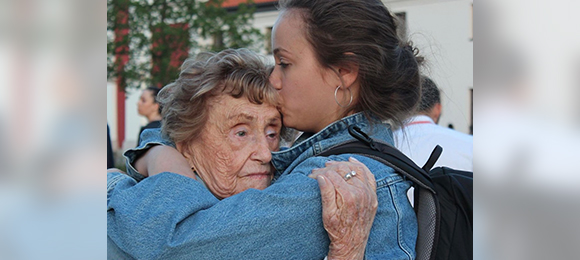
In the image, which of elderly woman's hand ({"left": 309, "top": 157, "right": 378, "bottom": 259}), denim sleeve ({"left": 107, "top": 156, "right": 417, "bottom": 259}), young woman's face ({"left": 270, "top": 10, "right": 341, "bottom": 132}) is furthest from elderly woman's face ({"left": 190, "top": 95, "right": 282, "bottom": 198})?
elderly woman's hand ({"left": 309, "top": 157, "right": 378, "bottom": 259})

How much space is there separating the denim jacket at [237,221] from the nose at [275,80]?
44 centimetres

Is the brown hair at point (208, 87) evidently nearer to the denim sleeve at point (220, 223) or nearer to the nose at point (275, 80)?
the nose at point (275, 80)

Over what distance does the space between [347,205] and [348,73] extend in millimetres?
577

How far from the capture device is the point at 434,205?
197 cm

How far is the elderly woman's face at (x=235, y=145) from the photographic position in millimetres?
2254

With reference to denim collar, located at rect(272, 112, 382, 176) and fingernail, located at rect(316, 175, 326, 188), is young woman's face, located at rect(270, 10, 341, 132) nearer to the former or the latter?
denim collar, located at rect(272, 112, 382, 176)

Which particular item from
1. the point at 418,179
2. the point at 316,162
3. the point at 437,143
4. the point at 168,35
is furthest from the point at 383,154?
the point at 168,35

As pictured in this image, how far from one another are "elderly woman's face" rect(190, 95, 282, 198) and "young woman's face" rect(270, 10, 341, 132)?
0.14m

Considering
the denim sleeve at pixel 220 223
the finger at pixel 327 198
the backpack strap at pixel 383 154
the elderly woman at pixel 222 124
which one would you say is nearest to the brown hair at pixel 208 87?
the elderly woman at pixel 222 124

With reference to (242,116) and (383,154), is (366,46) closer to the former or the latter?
(383,154)
